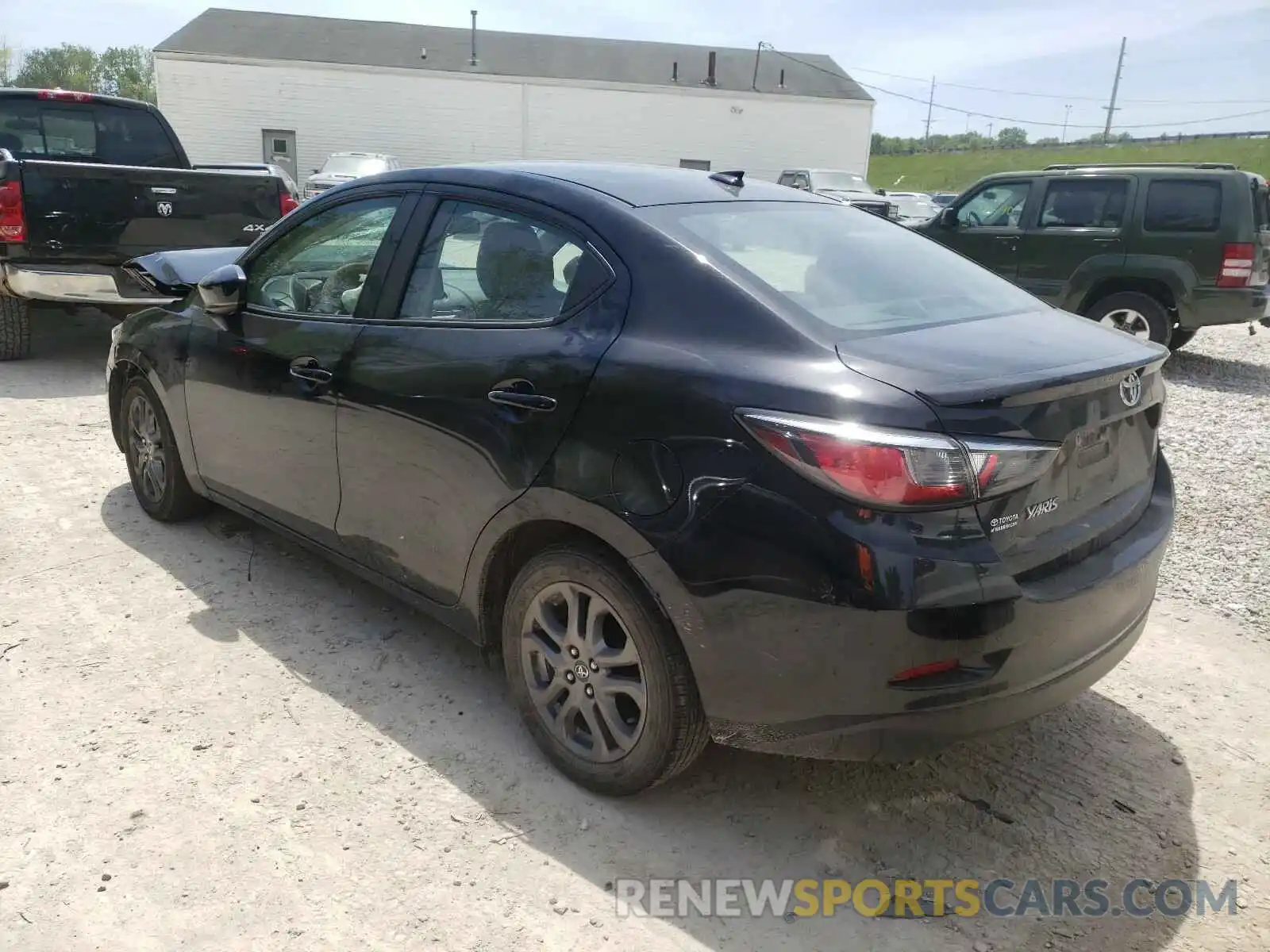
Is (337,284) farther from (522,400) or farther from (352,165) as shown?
(352,165)

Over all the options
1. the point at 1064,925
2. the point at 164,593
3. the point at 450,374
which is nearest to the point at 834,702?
the point at 1064,925

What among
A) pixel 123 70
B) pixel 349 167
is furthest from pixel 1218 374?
pixel 123 70

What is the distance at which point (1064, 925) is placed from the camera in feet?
7.79

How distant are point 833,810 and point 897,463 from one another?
3.90 feet

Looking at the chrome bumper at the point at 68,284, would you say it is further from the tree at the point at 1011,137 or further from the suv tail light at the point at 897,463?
the tree at the point at 1011,137

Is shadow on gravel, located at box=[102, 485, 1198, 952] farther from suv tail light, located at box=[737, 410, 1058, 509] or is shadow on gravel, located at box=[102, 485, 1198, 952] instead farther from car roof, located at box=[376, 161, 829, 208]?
car roof, located at box=[376, 161, 829, 208]

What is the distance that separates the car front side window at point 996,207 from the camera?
10.2 metres

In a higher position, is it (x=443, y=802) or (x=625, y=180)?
(x=625, y=180)

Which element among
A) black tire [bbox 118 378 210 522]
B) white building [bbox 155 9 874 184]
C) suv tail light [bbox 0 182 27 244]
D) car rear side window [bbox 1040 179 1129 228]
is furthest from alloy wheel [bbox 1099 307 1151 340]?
white building [bbox 155 9 874 184]

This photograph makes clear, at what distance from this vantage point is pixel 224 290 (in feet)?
12.6

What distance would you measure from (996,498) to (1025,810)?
1.12 meters

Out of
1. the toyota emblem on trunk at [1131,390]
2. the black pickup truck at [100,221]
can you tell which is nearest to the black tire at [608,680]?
the toyota emblem on trunk at [1131,390]

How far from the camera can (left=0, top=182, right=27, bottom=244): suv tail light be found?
689 cm

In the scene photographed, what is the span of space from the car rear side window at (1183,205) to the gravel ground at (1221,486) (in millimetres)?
1322
